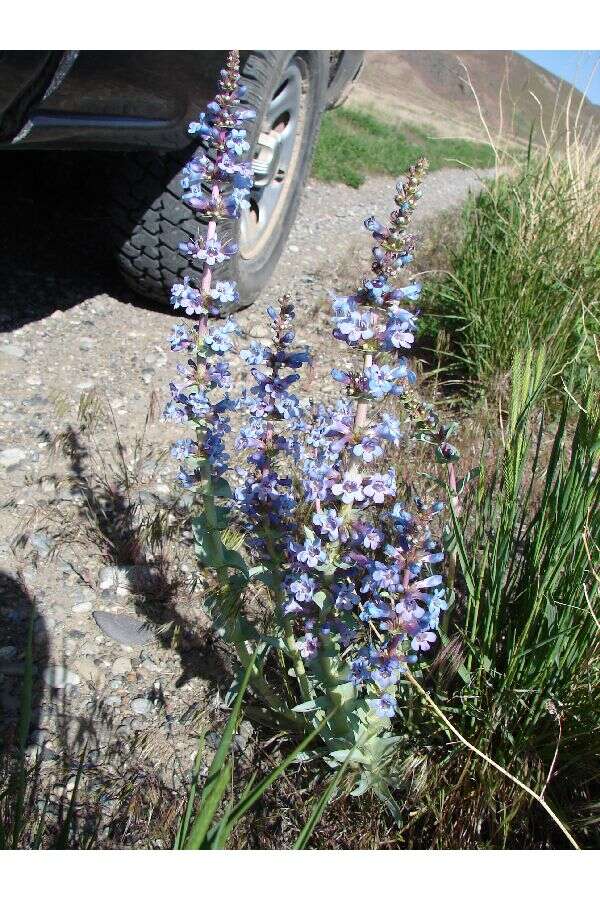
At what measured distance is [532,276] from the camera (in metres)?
3.27

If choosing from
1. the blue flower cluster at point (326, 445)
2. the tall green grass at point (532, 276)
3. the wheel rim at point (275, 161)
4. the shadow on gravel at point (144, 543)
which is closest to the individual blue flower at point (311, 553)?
the blue flower cluster at point (326, 445)

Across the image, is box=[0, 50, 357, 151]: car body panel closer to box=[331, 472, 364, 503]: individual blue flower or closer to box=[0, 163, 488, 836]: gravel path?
box=[0, 163, 488, 836]: gravel path

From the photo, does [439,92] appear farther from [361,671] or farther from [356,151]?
[361,671]

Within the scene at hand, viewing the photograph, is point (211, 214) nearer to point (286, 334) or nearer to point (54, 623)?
point (286, 334)

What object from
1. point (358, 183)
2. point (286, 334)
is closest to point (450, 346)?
point (286, 334)

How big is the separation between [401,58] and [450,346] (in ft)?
107

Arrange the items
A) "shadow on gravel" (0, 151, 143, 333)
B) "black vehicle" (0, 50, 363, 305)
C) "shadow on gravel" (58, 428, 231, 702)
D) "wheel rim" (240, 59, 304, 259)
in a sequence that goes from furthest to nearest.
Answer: "wheel rim" (240, 59, 304, 259) → "shadow on gravel" (0, 151, 143, 333) → "black vehicle" (0, 50, 363, 305) → "shadow on gravel" (58, 428, 231, 702)

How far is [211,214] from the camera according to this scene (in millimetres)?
1452

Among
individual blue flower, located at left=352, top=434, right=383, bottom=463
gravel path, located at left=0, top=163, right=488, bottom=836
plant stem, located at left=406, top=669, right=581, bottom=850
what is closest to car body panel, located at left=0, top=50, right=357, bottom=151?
gravel path, located at left=0, top=163, right=488, bottom=836

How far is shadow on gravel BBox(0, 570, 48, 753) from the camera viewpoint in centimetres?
176

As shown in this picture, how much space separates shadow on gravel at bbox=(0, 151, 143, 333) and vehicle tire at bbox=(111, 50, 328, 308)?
8.3 inches

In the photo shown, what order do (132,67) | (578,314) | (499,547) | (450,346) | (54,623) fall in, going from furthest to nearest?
1. (450,346)
2. (578,314)
3. (132,67)
4. (54,623)
5. (499,547)

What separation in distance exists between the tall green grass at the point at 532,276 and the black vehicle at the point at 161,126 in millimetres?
1140

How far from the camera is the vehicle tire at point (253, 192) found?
10.5 feet
